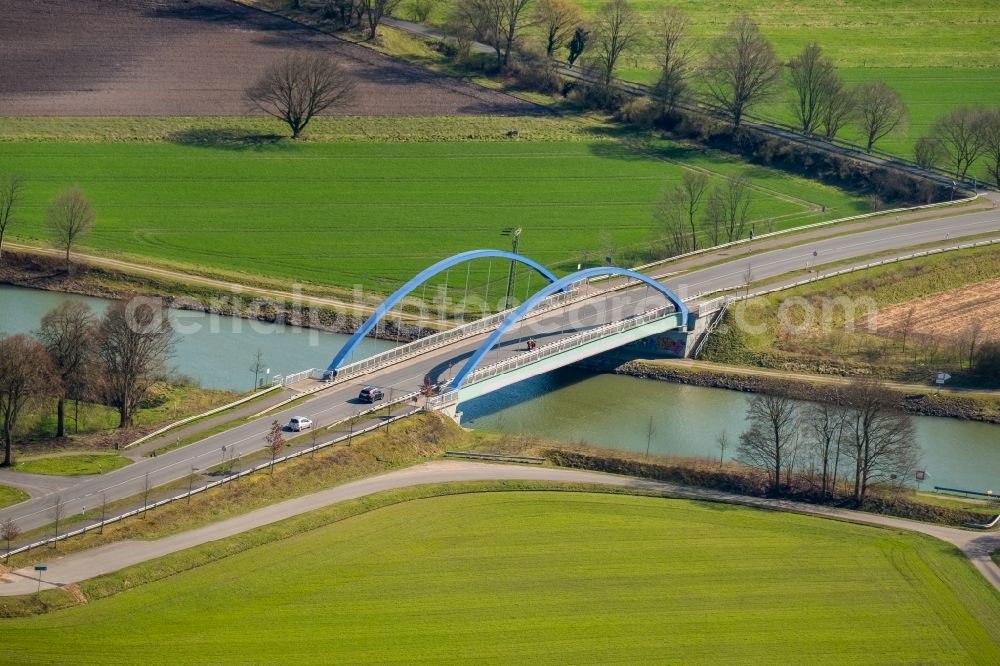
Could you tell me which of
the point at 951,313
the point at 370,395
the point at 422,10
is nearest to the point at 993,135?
the point at 951,313

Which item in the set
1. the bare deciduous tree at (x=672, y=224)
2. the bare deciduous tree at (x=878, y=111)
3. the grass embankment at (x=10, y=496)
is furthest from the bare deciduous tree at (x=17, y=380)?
the bare deciduous tree at (x=878, y=111)

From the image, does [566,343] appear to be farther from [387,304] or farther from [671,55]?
[671,55]

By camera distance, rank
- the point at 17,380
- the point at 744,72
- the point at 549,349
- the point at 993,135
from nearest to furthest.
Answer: the point at 17,380 → the point at 549,349 → the point at 993,135 → the point at 744,72

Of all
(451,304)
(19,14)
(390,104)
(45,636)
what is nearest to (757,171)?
(390,104)

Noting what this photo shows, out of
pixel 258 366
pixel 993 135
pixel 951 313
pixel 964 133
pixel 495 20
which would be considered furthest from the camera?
pixel 495 20

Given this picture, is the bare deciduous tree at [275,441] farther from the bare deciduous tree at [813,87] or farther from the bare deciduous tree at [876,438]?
the bare deciduous tree at [813,87]

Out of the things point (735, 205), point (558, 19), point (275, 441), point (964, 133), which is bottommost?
point (275, 441)
